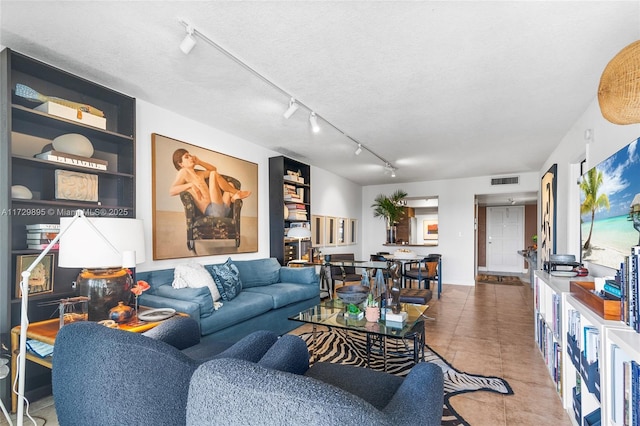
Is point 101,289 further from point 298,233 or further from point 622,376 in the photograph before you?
point 298,233

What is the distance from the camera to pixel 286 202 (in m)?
5.13

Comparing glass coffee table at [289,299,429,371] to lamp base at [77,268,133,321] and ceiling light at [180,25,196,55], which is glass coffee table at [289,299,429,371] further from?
ceiling light at [180,25,196,55]

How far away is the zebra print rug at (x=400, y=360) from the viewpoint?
2.40m

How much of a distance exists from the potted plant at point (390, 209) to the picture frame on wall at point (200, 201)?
394cm

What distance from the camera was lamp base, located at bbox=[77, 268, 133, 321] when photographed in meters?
2.13

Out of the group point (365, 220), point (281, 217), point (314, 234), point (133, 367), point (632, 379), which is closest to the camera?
point (133, 367)

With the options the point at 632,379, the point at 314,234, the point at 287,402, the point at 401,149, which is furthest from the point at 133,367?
the point at 314,234

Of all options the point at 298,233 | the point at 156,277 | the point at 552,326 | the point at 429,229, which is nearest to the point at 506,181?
the point at 429,229

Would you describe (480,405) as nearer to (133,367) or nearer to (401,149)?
(133,367)

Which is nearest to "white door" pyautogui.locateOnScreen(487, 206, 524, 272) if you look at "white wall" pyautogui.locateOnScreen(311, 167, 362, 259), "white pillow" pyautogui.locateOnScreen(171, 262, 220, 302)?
"white wall" pyautogui.locateOnScreen(311, 167, 362, 259)

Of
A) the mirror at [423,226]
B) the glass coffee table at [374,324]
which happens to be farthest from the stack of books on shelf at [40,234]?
the mirror at [423,226]

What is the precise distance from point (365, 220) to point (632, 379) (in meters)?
7.42

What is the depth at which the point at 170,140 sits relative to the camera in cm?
344

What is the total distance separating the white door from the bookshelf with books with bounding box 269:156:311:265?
24.5ft
